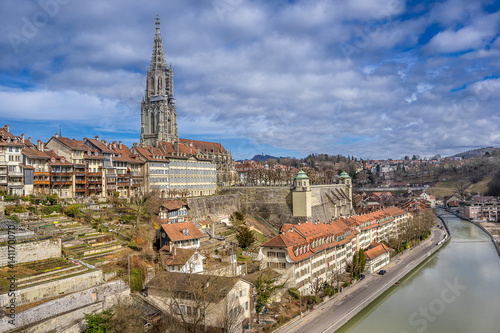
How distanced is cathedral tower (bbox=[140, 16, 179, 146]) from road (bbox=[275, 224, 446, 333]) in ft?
142

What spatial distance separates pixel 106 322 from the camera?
20.0 meters

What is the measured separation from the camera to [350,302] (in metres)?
31.8

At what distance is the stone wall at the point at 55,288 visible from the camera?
20.1 metres

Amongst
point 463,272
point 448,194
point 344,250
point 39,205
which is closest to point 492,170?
point 448,194

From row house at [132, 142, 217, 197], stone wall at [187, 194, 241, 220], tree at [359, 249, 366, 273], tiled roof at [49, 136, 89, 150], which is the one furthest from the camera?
row house at [132, 142, 217, 197]

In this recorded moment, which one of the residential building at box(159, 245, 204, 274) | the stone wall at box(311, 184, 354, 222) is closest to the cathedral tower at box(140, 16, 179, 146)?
the stone wall at box(311, 184, 354, 222)

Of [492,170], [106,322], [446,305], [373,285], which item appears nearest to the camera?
[106,322]

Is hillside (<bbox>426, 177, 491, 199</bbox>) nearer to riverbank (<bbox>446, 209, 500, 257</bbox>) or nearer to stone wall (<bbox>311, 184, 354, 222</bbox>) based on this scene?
riverbank (<bbox>446, 209, 500, 257</bbox>)

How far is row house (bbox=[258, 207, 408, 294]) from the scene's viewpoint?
104 feet

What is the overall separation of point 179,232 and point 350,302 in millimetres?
15052

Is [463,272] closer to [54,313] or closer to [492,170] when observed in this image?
[54,313]

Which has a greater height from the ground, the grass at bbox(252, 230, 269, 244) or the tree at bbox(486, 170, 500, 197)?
the tree at bbox(486, 170, 500, 197)

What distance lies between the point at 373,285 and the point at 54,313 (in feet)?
90.3

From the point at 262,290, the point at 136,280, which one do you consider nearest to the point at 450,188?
the point at 262,290
